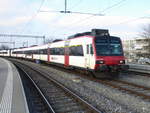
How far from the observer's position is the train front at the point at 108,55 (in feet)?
41.4

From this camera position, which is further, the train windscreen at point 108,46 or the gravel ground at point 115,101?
the train windscreen at point 108,46

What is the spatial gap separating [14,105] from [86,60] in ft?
Answer: 25.6

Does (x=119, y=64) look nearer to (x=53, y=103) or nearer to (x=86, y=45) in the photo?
(x=86, y=45)

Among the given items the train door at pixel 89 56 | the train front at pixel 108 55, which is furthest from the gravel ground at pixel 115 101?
the train door at pixel 89 56

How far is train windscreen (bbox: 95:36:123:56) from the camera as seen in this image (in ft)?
42.8

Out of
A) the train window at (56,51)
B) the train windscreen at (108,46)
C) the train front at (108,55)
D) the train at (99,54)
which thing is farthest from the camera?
the train window at (56,51)

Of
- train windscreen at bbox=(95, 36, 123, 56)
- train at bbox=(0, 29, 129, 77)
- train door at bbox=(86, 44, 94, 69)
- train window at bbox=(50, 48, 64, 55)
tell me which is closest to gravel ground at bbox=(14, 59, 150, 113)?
train at bbox=(0, 29, 129, 77)

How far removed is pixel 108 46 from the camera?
13.3 meters

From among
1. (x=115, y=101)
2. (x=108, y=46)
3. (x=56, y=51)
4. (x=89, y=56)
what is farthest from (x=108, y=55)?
(x=56, y=51)

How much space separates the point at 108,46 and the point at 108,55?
659mm

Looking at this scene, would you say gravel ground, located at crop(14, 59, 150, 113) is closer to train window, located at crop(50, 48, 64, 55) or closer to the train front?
the train front

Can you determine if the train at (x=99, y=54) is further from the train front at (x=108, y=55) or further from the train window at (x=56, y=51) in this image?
the train window at (x=56, y=51)

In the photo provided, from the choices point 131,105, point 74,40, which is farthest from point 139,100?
point 74,40

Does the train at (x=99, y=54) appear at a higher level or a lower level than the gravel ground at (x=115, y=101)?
higher
